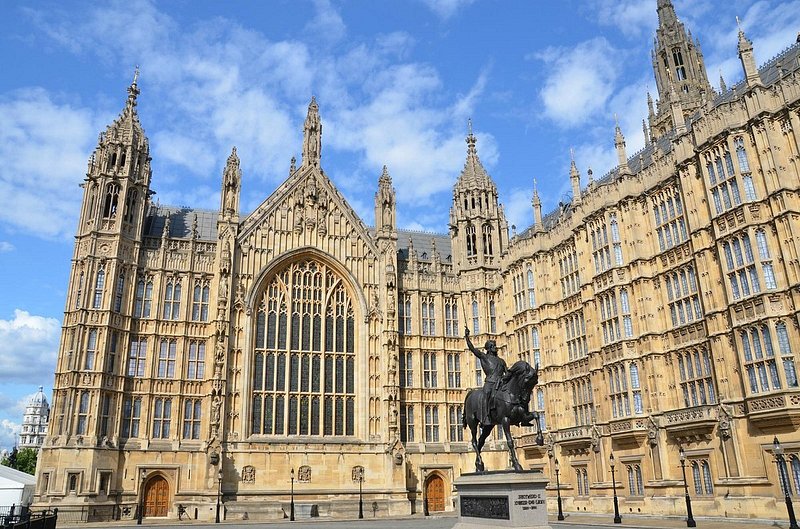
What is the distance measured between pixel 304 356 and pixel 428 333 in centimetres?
1088

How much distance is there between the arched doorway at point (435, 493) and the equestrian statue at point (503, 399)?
1134 inches

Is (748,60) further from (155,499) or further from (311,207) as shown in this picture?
(155,499)

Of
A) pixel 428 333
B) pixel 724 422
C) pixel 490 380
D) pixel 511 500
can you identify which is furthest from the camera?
pixel 428 333

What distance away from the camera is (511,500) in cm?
1755

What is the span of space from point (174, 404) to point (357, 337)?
1443cm

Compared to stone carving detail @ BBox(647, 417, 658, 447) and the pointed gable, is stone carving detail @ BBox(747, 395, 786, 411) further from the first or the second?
the pointed gable

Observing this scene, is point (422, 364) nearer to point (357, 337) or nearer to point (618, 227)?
point (357, 337)

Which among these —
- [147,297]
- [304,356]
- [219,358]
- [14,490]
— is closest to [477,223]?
[304,356]

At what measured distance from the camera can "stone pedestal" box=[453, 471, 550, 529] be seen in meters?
17.5

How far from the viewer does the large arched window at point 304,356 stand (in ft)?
151

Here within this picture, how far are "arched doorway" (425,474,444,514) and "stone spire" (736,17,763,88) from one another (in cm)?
3467

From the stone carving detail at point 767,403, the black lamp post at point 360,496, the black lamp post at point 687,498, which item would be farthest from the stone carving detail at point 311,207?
the stone carving detail at point 767,403

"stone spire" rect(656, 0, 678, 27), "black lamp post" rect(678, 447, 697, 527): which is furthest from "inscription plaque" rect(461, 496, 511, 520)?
"stone spire" rect(656, 0, 678, 27)

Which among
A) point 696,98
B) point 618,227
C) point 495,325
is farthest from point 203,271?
point 696,98
